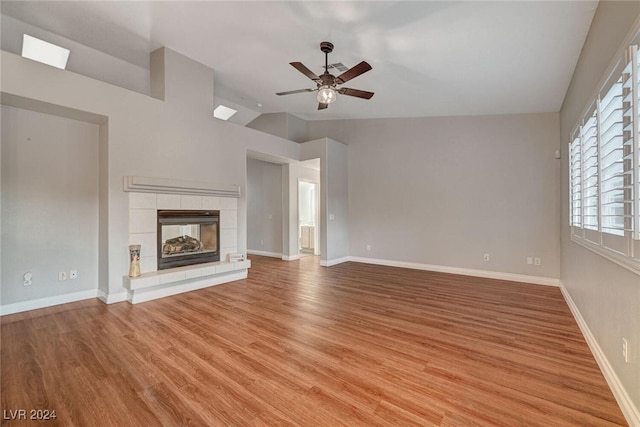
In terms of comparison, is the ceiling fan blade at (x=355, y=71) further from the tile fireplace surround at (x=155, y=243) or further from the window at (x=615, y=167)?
the tile fireplace surround at (x=155, y=243)

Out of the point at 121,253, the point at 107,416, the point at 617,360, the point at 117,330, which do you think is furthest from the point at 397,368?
the point at 121,253

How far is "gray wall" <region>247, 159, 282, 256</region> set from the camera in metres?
7.06

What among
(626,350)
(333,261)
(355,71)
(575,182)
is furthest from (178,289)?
(575,182)

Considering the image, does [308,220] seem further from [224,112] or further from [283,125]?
[224,112]

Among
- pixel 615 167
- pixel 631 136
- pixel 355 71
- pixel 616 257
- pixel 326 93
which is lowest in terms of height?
pixel 616 257

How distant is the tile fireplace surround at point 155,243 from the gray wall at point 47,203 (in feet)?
2.05

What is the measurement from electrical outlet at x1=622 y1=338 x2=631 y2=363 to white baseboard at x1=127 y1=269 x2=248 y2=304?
455cm

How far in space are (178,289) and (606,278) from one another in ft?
15.3

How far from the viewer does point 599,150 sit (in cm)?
204

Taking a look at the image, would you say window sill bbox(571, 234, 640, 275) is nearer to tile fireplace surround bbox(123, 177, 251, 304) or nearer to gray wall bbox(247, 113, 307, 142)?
tile fireplace surround bbox(123, 177, 251, 304)

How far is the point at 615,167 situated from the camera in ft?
5.85

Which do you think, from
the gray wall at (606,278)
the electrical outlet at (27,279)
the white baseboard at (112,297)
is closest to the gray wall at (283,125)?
the white baseboard at (112,297)

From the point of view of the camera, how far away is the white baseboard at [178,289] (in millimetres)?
3592

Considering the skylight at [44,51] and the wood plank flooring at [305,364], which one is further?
the skylight at [44,51]
